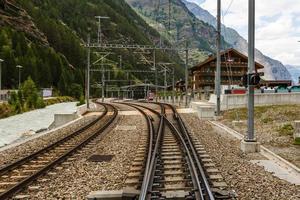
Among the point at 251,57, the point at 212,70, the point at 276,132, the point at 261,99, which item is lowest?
the point at 276,132

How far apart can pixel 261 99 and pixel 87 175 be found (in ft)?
101

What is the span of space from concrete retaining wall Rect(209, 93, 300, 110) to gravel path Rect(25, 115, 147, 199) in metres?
22.3

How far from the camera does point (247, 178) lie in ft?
35.3

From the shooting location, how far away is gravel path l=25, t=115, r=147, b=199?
9.57m

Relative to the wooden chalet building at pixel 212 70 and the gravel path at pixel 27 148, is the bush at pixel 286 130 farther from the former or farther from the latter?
the wooden chalet building at pixel 212 70

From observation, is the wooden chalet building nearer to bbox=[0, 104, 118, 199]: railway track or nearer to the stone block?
bbox=[0, 104, 118, 199]: railway track

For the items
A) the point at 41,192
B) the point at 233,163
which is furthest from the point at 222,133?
the point at 41,192

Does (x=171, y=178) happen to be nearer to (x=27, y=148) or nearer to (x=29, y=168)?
(x=29, y=168)

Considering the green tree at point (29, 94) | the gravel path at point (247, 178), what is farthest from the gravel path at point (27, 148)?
the green tree at point (29, 94)

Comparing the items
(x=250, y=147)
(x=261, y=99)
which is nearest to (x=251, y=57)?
(x=250, y=147)

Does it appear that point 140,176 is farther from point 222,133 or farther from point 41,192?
point 222,133

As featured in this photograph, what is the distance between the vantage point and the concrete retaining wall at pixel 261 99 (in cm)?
3834

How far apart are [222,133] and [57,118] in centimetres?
1461

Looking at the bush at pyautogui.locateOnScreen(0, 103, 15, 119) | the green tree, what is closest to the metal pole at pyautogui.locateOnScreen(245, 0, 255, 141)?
the bush at pyautogui.locateOnScreen(0, 103, 15, 119)
